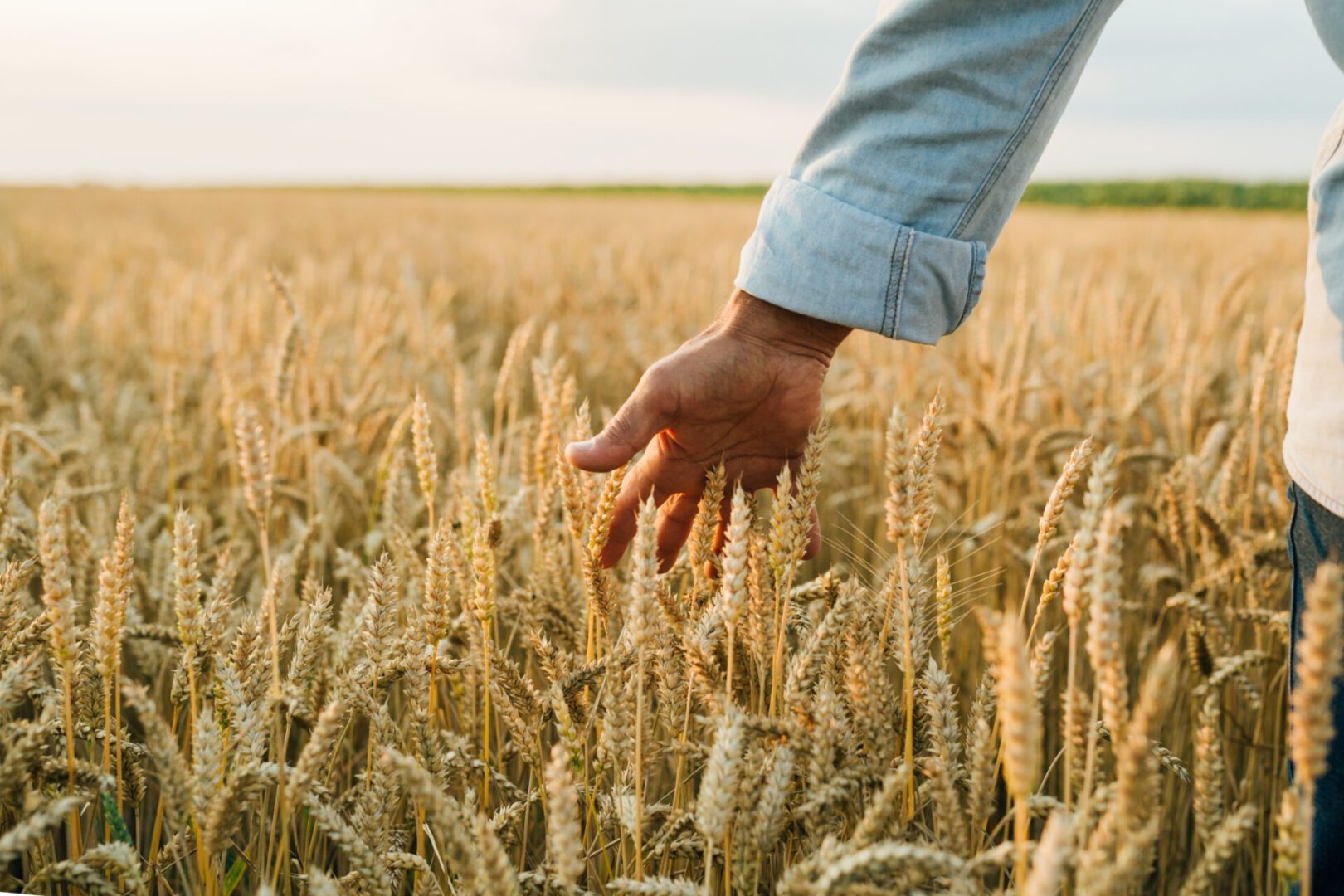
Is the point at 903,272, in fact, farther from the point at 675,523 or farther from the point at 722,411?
the point at 675,523

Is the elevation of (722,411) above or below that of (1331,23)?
below

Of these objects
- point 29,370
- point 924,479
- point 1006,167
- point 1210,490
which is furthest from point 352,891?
point 29,370

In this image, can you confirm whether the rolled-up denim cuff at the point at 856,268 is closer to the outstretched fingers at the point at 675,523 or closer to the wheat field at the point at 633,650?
the wheat field at the point at 633,650

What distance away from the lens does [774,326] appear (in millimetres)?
1251

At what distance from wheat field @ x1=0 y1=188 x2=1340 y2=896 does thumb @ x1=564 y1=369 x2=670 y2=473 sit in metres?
0.03

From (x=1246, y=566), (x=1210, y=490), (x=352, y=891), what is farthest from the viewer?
(x=1210, y=490)

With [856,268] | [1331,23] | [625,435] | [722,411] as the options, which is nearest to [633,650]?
[625,435]

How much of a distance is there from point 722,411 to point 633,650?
0.40 metres

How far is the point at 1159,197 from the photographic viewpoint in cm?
4362

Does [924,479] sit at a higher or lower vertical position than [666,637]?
higher

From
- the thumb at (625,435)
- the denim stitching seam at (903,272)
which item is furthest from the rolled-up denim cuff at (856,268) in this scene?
the thumb at (625,435)

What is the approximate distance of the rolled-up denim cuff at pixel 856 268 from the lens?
1153 millimetres

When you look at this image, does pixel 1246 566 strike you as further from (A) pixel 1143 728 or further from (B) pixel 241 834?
(B) pixel 241 834

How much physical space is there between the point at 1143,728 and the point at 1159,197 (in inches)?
1938
